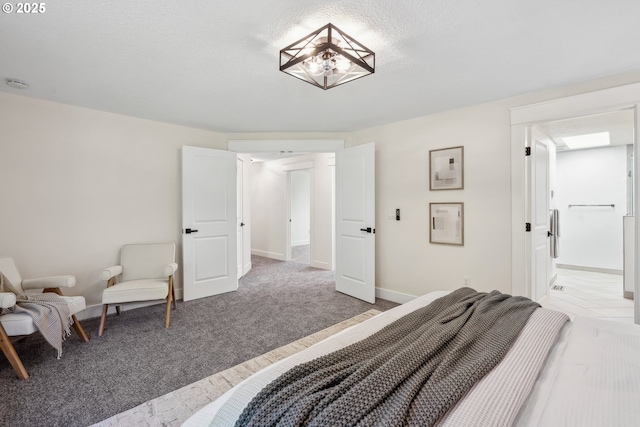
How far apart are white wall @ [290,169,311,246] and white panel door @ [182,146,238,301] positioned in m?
4.16

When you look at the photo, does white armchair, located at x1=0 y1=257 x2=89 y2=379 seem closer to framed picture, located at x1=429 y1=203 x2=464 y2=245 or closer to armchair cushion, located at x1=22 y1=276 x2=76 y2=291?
armchair cushion, located at x1=22 y1=276 x2=76 y2=291

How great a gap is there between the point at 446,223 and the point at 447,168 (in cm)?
62

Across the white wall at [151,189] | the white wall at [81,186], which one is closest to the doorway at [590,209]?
the white wall at [151,189]

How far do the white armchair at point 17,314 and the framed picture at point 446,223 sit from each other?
357cm

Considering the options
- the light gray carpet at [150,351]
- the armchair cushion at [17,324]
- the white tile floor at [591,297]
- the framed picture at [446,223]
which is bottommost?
the light gray carpet at [150,351]

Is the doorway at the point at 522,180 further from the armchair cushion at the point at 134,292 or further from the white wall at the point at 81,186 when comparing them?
the white wall at the point at 81,186

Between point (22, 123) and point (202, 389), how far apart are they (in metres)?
3.10

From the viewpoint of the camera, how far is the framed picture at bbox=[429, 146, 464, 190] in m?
3.16

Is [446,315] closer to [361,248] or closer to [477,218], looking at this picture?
[477,218]

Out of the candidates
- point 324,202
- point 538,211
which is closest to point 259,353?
point 538,211

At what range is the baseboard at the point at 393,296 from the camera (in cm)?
362

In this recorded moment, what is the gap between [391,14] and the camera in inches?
63.7

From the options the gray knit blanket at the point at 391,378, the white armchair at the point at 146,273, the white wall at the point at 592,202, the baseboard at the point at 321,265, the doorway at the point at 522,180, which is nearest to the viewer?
the gray knit blanket at the point at 391,378

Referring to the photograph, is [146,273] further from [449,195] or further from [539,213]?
[539,213]
